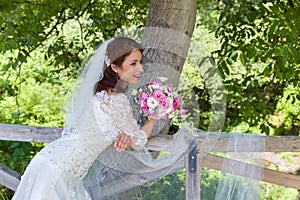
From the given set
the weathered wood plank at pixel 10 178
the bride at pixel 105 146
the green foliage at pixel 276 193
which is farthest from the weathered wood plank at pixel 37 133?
the green foliage at pixel 276 193

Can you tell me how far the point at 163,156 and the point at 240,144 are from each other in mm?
349

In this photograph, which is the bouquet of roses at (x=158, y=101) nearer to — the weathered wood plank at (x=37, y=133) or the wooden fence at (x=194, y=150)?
the wooden fence at (x=194, y=150)

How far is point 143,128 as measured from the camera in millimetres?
2377

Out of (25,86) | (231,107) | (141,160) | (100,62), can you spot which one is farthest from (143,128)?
(25,86)

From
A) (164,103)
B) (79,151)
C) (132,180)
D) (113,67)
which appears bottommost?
(132,180)

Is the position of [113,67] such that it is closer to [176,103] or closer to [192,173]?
[176,103]

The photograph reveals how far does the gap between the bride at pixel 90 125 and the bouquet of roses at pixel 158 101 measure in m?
0.06

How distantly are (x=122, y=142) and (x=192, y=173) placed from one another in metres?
0.33

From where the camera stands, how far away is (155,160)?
2.43 metres

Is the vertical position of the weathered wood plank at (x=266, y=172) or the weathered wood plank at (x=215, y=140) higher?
the weathered wood plank at (x=215, y=140)

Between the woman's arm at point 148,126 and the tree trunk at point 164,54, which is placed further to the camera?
the tree trunk at point 164,54

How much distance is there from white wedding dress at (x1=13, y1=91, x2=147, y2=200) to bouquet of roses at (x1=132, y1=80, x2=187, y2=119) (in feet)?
0.24

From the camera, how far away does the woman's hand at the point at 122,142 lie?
2330 millimetres

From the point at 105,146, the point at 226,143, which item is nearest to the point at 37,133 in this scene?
the point at 105,146
